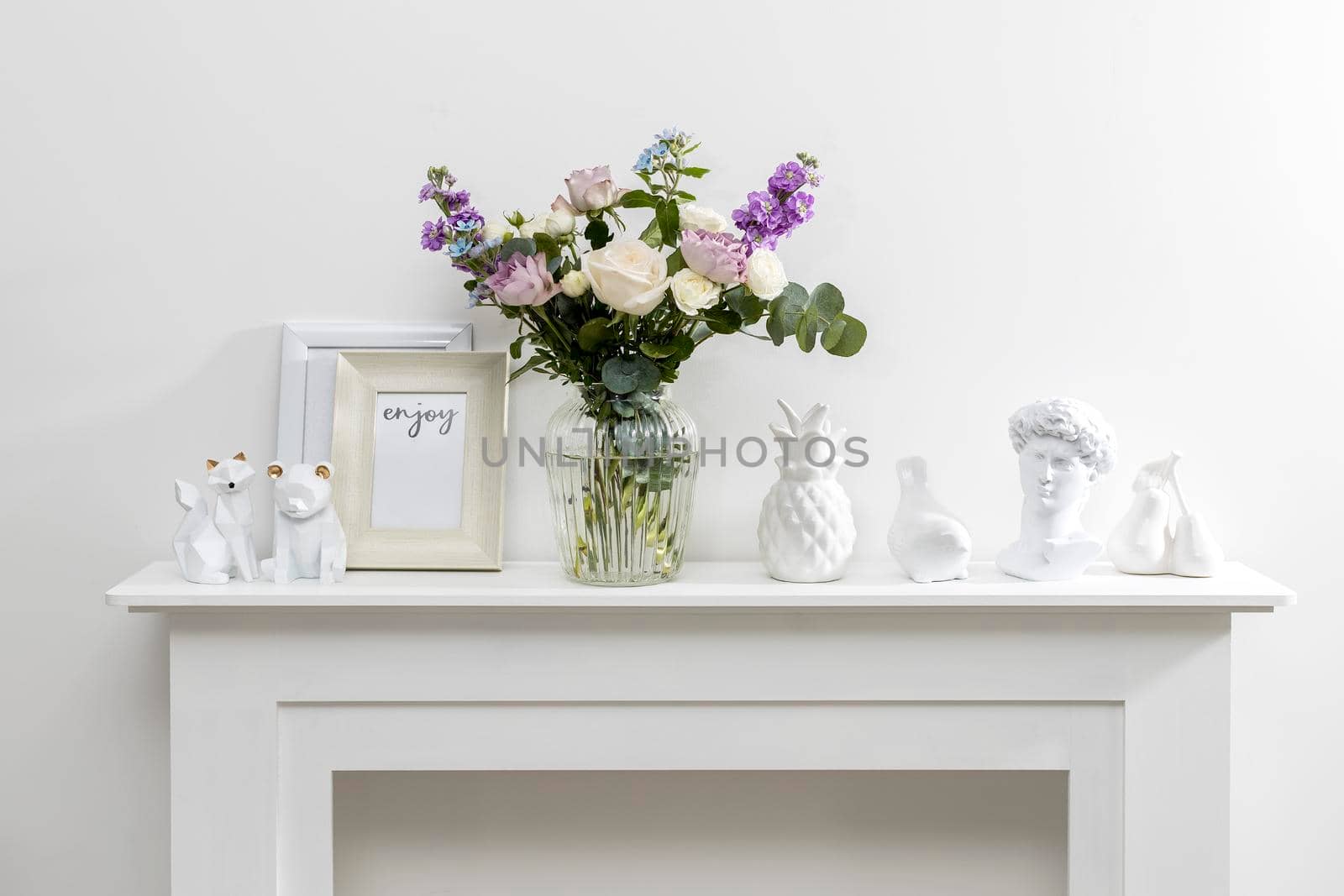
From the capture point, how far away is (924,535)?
98 centimetres

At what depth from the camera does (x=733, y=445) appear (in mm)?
1128

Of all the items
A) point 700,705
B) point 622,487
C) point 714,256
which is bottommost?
point 700,705

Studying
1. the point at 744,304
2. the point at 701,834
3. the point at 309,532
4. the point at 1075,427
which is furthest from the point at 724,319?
the point at 701,834

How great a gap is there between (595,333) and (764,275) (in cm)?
18

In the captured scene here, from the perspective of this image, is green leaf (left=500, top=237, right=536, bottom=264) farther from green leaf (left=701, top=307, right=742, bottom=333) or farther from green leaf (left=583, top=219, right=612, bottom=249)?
green leaf (left=701, top=307, right=742, bottom=333)

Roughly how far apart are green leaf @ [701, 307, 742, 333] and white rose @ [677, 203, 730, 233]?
0.08 meters

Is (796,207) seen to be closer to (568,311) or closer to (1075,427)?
(568,311)

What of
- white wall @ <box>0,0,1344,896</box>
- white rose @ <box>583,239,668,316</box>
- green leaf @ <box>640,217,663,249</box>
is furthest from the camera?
white wall @ <box>0,0,1344,896</box>

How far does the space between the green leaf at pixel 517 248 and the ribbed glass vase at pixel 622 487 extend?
156 mm

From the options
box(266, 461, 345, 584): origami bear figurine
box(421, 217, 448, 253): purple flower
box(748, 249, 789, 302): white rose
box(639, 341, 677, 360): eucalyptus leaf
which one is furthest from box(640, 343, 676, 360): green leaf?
box(266, 461, 345, 584): origami bear figurine

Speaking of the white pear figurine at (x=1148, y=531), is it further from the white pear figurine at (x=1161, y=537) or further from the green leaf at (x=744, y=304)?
the green leaf at (x=744, y=304)

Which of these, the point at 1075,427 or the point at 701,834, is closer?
the point at 1075,427

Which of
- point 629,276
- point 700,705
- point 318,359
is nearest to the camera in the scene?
point 629,276

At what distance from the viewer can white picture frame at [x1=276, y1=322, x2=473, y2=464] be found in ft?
3.58
